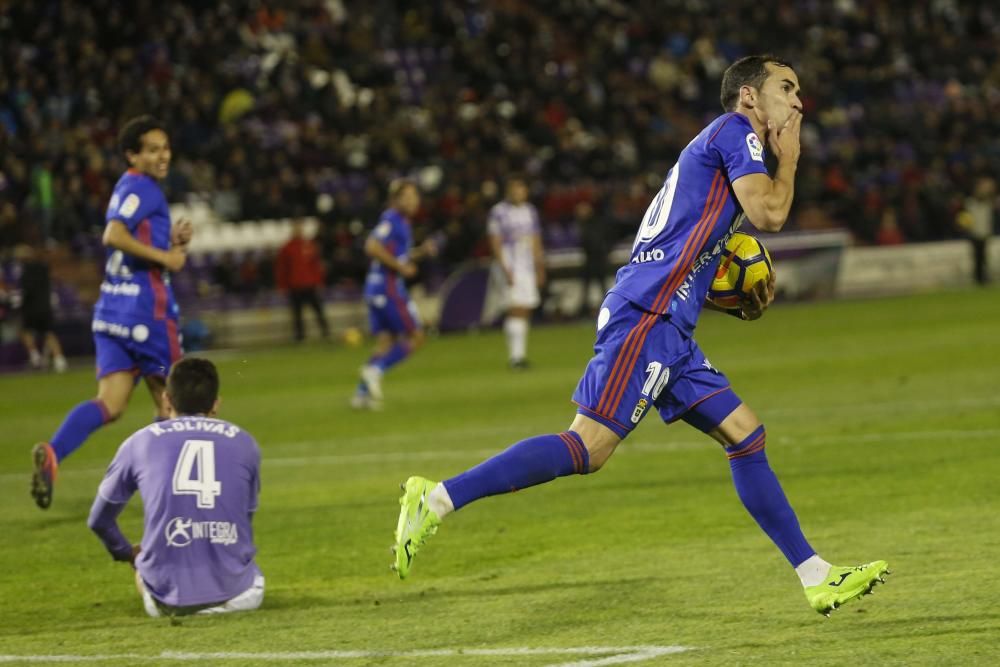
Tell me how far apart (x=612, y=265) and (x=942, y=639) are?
23924mm

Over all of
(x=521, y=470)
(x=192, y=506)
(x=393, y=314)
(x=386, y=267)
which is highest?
(x=521, y=470)

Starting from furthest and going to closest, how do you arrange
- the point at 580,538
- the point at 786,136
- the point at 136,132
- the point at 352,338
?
the point at 352,338 → the point at 136,132 → the point at 580,538 → the point at 786,136

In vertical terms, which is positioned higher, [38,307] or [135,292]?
[135,292]

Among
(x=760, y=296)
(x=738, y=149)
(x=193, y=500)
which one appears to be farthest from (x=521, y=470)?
(x=193, y=500)

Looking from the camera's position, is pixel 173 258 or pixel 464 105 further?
pixel 464 105

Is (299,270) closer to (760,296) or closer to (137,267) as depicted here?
(137,267)

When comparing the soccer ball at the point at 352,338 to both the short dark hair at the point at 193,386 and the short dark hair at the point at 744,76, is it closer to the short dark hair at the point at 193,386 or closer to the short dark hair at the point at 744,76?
the short dark hair at the point at 193,386

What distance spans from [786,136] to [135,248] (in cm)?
484

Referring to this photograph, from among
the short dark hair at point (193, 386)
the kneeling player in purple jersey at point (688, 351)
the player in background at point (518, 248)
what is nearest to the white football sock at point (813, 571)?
the kneeling player in purple jersey at point (688, 351)

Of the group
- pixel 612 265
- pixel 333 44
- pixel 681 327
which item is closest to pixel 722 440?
pixel 681 327

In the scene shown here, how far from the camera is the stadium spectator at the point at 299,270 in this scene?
2739cm

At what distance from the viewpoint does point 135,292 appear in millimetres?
10039

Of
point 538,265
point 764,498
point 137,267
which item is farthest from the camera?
point 538,265

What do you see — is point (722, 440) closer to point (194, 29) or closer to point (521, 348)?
point (521, 348)
